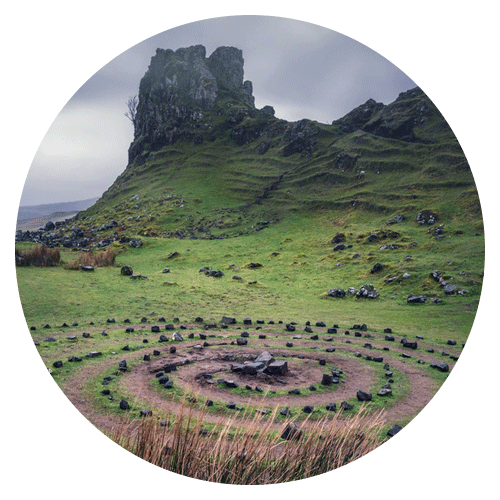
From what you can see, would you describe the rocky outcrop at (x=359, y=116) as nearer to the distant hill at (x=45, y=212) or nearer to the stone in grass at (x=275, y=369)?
the stone in grass at (x=275, y=369)

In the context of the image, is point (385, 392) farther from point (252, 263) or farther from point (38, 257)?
point (38, 257)

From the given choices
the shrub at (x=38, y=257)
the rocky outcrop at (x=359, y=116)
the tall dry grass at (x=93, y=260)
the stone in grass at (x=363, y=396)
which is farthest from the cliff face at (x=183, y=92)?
the stone in grass at (x=363, y=396)

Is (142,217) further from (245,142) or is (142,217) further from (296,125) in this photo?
(296,125)

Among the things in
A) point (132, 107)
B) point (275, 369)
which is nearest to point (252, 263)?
point (275, 369)

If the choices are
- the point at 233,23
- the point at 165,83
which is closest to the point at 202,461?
the point at 165,83

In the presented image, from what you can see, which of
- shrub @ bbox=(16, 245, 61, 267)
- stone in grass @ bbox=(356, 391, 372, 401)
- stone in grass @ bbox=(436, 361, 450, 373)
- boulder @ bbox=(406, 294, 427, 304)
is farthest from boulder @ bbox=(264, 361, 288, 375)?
shrub @ bbox=(16, 245, 61, 267)
